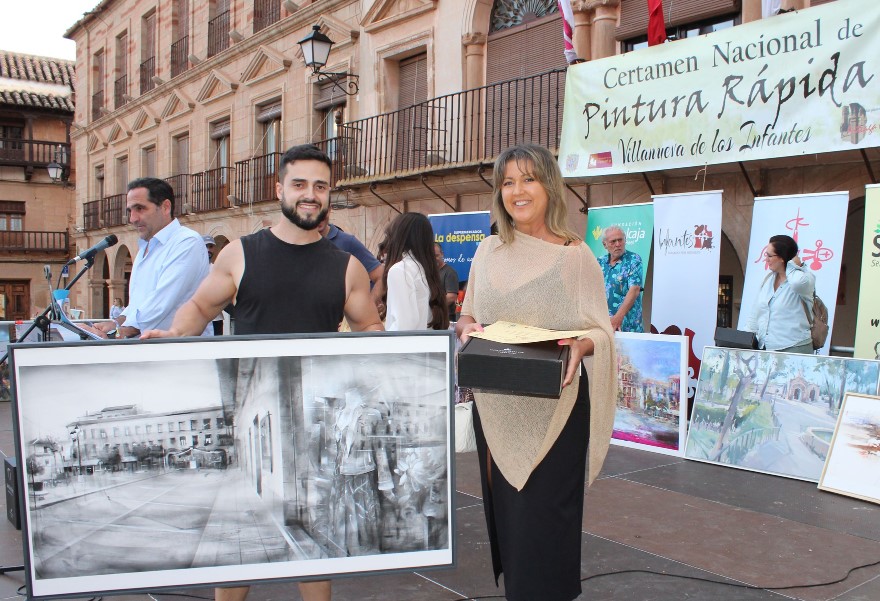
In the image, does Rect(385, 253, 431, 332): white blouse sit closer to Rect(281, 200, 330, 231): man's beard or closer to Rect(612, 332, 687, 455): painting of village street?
Rect(281, 200, 330, 231): man's beard

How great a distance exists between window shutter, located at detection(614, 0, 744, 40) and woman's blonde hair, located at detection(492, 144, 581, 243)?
21.2 ft

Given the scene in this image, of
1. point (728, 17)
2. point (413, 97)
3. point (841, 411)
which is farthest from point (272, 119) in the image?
point (841, 411)

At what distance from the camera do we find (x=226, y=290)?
257 centimetres

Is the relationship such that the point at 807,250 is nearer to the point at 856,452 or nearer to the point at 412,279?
the point at 856,452

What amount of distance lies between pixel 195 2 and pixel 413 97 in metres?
10.0

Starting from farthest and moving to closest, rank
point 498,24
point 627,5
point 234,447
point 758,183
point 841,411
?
point 498,24 < point 627,5 < point 758,183 < point 841,411 < point 234,447

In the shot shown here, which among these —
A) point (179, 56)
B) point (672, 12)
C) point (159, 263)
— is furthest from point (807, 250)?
point (179, 56)

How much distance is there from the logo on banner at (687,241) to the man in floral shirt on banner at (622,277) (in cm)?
31

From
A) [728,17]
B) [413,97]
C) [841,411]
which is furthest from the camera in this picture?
[413,97]

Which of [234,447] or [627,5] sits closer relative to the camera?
[234,447]

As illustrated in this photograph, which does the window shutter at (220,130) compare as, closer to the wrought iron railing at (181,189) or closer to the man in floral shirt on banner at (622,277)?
the wrought iron railing at (181,189)

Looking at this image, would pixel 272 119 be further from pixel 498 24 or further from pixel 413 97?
pixel 498 24

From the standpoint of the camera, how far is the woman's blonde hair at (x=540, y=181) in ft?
8.35

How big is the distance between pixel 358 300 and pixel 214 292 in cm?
49
